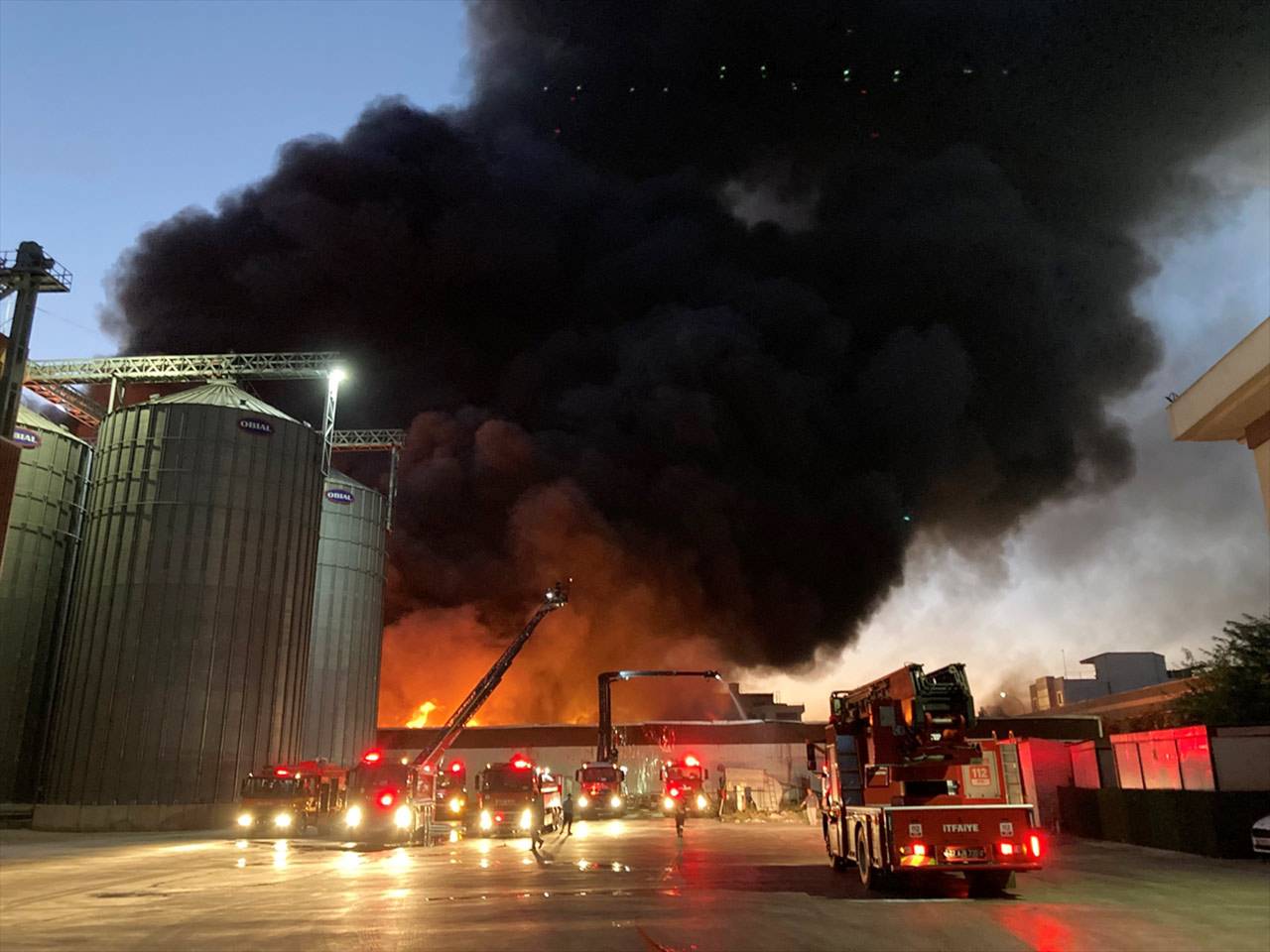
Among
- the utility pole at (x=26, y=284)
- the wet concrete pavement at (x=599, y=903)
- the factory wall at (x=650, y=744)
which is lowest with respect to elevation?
the wet concrete pavement at (x=599, y=903)

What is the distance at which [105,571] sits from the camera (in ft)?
109

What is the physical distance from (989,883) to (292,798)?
2281 centimetres

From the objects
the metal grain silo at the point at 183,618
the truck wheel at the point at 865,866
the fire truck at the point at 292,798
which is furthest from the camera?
the metal grain silo at the point at 183,618

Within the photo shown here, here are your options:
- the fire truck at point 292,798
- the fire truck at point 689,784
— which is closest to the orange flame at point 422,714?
the fire truck at point 689,784

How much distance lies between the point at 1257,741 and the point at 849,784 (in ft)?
36.3

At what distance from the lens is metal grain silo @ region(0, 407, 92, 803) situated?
34.0 meters

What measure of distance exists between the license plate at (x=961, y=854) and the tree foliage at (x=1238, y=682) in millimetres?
16620

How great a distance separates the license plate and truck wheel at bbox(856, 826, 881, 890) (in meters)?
1.33

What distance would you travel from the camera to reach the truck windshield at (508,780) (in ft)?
80.3

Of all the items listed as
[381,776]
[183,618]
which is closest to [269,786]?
[183,618]

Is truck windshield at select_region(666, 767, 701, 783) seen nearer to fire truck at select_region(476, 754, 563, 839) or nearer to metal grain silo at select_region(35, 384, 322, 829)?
fire truck at select_region(476, 754, 563, 839)

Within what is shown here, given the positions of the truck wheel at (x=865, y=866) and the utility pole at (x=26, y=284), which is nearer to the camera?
the truck wheel at (x=865, y=866)

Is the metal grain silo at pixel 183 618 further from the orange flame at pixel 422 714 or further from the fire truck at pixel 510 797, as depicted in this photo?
the orange flame at pixel 422 714

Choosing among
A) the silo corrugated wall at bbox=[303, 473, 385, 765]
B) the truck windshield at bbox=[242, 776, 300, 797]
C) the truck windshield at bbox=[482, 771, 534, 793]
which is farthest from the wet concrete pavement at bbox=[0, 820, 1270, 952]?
the silo corrugated wall at bbox=[303, 473, 385, 765]
